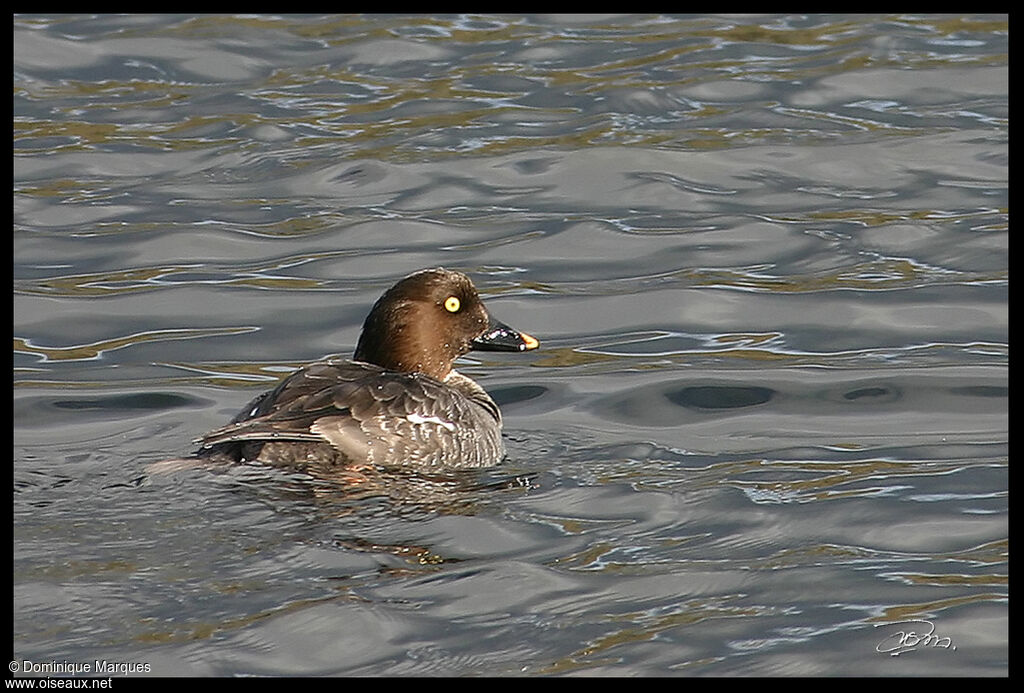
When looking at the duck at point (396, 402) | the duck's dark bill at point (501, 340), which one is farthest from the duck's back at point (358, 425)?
the duck's dark bill at point (501, 340)

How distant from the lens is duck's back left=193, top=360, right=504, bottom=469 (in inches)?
305

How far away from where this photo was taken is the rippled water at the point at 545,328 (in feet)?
20.5

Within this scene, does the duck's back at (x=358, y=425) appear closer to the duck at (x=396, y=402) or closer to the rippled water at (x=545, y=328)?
the duck at (x=396, y=402)

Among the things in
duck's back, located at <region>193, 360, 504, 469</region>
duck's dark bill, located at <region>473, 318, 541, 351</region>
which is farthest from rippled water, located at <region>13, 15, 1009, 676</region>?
duck's dark bill, located at <region>473, 318, 541, 351</region>

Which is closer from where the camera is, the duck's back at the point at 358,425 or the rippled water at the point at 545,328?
the rippled water at the point at 545,328
